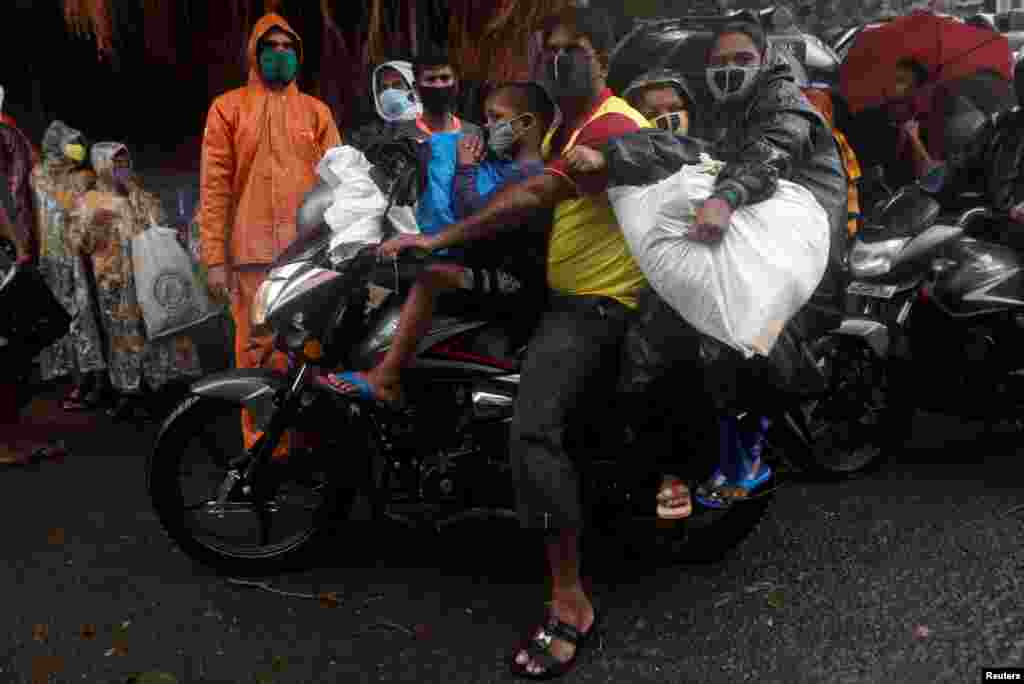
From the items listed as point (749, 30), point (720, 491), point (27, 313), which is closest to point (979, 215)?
point (749, 30)

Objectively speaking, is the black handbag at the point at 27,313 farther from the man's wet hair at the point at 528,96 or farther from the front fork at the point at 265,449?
the man's wet hair at the point at 528,96

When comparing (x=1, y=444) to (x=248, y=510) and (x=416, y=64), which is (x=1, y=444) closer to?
(x=248, y=510)

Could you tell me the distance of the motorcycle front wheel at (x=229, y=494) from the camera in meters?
3.32

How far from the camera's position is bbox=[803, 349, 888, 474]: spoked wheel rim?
14.1 ft

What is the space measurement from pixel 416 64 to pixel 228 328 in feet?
11.7

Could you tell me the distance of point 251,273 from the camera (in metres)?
4.37

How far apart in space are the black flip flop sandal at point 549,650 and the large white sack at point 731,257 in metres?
1.00

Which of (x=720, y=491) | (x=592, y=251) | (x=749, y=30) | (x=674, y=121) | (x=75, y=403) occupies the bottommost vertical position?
(x=75, y=403)

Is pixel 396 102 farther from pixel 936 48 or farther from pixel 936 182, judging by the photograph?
pixel 936 48

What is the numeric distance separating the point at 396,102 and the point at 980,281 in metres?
2.88

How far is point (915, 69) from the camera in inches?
244

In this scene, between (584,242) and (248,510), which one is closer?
(584,242)

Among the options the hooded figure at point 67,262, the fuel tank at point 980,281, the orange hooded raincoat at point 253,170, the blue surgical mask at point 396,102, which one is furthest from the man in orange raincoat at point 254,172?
the fuel tank at point 980,281

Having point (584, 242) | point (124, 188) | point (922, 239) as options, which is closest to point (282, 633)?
point (584, 242)
